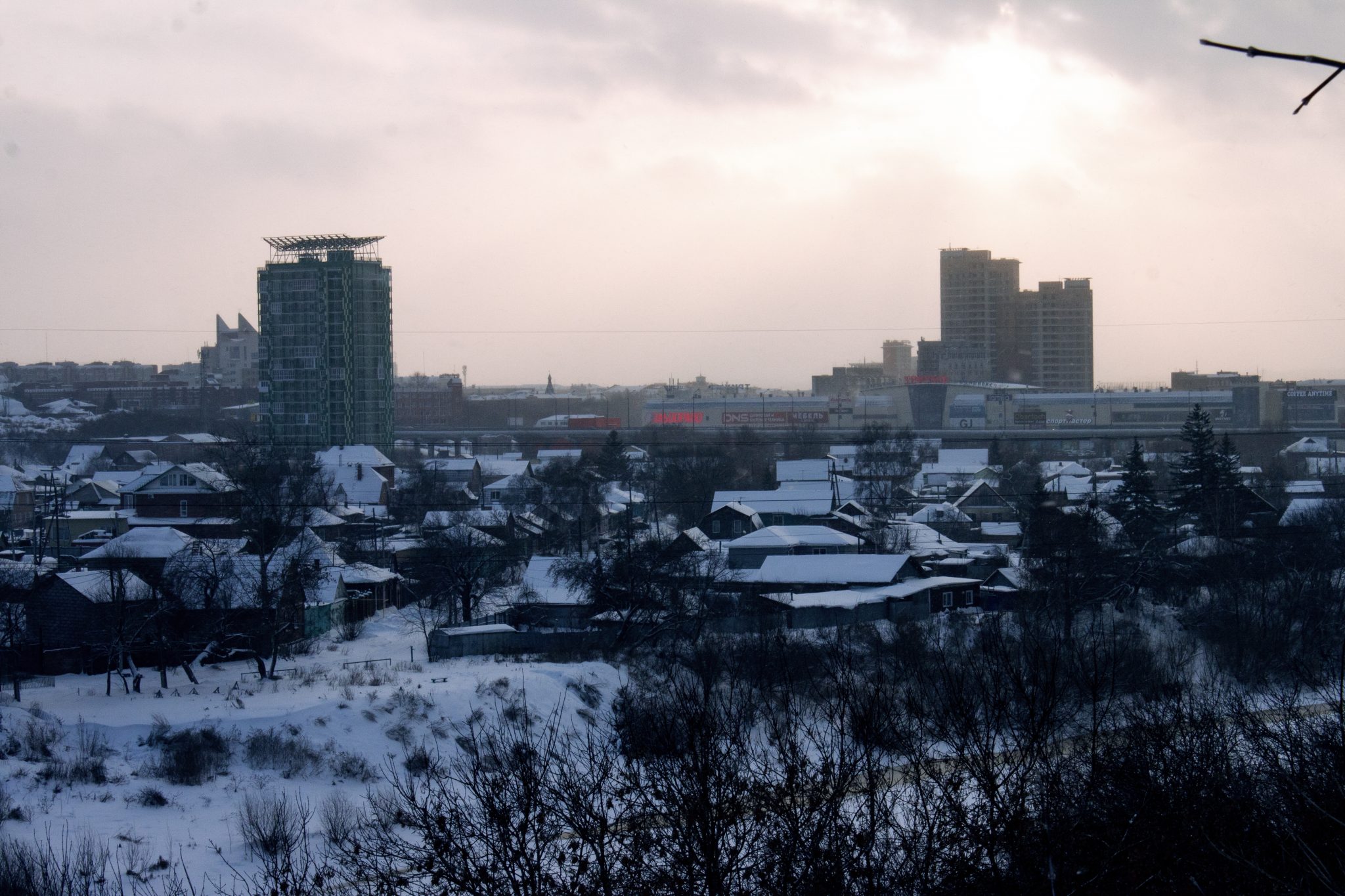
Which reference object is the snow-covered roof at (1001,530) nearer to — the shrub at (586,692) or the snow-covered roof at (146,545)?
the shrub at (586,692)

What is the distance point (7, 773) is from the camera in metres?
8.64

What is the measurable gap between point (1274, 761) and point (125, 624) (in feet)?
34.8

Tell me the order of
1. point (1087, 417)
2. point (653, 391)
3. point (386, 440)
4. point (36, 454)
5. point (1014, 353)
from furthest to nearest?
point (653, 391) < point (1014, 353) < point (1087, 417) < point (36, 454) < point (386, 440)

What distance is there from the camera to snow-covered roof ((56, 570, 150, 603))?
1219 cm

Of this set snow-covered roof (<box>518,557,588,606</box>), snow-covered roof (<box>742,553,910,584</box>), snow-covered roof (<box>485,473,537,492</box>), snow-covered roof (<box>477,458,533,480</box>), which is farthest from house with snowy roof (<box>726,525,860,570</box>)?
snow-covered roof (<box>477,458,533,480</box>)

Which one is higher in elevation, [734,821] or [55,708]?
[734,821]

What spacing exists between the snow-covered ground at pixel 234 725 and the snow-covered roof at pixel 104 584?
864 millimetres

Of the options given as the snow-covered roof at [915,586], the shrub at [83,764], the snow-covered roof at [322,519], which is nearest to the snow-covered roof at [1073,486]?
the snow-covered roof at [915,586]

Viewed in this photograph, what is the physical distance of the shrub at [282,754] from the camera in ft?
30.0

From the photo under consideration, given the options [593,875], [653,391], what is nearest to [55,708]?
[593,875]

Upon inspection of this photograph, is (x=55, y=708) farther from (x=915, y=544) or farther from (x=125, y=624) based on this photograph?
(x=915, y=544)

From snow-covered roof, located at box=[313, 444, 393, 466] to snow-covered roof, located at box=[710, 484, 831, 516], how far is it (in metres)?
9.82

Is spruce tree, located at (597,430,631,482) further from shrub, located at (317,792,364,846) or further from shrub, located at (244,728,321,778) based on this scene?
shrub, located at (317,792,364,846)

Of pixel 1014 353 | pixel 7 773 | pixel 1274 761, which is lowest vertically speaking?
pixel 7 773
